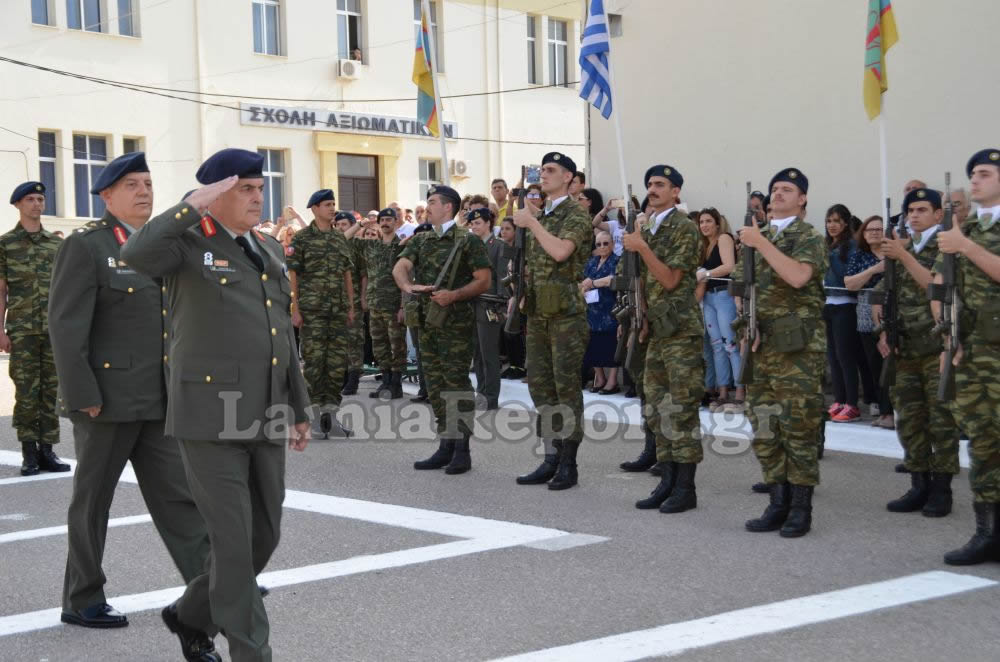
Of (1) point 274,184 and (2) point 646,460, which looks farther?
(1) point 274,184

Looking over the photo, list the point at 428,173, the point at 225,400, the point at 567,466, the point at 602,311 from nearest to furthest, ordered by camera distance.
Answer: the point at 225,400
the point at 567,466
the point at 602,311
the point at 428,173

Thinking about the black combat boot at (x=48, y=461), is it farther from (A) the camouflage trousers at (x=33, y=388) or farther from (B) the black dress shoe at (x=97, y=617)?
(B) the black dress shoe at (x=97, y=617)

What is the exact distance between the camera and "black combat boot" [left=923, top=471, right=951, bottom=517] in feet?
25.0

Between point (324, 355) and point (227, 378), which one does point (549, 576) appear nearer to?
point (227, 378)

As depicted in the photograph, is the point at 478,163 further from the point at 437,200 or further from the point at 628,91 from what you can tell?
the point at 437,200

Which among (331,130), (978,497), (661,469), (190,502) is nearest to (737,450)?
(661,469)

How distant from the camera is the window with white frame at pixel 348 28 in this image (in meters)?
30.9

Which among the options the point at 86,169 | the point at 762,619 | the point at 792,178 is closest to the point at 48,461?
the point at 792,178

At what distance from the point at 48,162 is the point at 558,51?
575 inches

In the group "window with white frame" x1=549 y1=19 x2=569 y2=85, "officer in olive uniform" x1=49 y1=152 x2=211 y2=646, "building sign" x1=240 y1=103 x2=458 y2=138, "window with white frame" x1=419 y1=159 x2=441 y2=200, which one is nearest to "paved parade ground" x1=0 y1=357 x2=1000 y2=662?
"officer in olive uniform" x1=49 y1=152 x2=211 y2=646

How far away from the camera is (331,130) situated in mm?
30297

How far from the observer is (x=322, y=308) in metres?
11.2

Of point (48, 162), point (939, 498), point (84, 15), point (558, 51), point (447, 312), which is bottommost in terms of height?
point (939, 498)

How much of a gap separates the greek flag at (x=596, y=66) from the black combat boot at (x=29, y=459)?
541 centimetres
